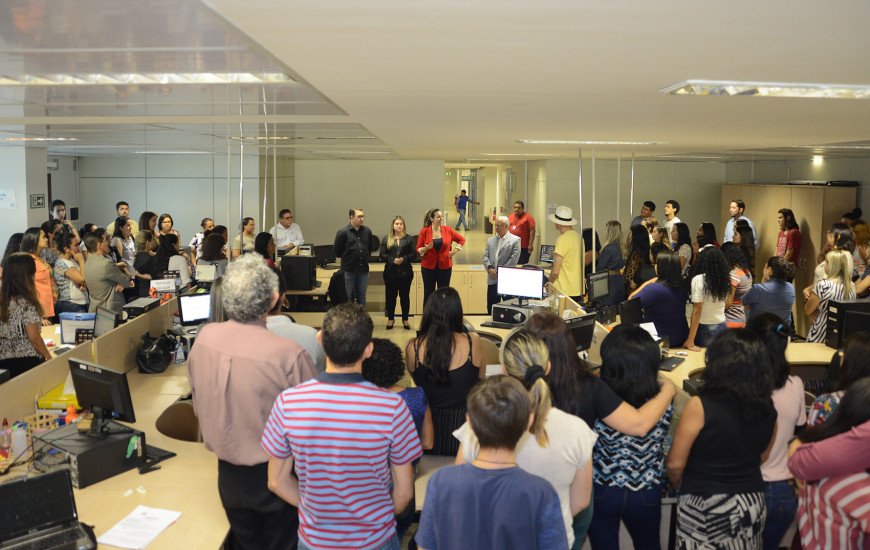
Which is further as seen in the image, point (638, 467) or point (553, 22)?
point (638, 467)

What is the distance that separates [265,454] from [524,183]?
14.2 meters

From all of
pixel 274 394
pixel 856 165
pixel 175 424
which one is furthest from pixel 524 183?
pixel 274 394

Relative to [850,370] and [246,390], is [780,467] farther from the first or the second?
[246,390]

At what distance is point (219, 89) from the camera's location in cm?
356

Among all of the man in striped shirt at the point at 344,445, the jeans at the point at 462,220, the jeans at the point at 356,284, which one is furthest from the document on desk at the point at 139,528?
the jeans at the point at 462,220

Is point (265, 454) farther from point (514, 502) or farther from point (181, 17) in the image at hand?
point (181, 17)

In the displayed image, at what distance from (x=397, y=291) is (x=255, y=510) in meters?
6.84

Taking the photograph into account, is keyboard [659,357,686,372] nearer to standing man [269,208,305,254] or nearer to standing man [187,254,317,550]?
standing man [187,254,317,550]

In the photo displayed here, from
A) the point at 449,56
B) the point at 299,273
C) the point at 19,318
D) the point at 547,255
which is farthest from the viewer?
the point at 547,255

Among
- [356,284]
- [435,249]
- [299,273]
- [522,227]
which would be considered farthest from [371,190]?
[299,273]

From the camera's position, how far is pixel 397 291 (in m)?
9.68

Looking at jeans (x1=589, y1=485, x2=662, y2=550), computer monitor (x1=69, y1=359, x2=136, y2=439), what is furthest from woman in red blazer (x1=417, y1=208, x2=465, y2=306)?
jeans (x1=589, y1=485, x2=662, y2=550)

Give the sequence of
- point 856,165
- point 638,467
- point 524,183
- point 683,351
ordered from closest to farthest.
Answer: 1. point 638,467
2. point 683,351
3. point 856,165
4. point 524,183

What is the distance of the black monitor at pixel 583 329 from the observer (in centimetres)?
534
